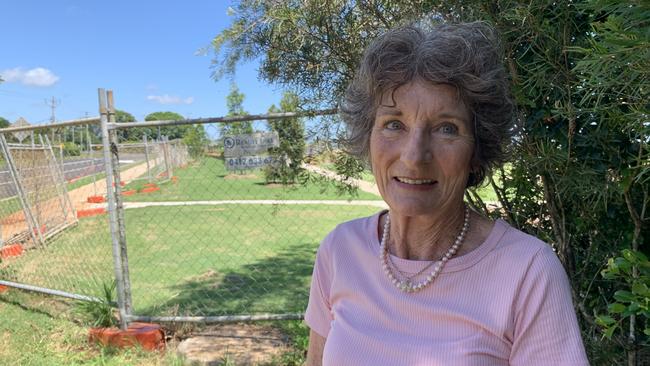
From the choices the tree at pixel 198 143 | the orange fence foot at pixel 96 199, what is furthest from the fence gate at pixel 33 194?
the tree at pixel 198 143

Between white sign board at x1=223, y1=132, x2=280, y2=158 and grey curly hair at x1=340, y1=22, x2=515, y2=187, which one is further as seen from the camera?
white sign board at x1=223, y1=132, x2=280, y2=158

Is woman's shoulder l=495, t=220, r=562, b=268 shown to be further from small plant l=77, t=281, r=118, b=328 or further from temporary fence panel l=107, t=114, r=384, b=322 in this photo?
→ small plant l=77, t=281, r=118, b=328

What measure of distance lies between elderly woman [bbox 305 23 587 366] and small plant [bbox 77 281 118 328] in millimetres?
3819

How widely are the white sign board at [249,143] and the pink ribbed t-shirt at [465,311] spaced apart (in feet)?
8.49

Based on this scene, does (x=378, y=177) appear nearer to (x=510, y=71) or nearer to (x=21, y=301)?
(x=510, y=71)

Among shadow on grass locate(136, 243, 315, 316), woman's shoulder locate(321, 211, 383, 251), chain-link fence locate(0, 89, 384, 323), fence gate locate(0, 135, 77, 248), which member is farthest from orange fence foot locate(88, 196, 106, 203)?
woman's shoulder locate(321, 211, 383, 251)

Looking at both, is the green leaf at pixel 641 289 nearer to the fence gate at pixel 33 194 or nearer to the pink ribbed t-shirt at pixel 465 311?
the pink ribbed t-shirt at pixel 465 311

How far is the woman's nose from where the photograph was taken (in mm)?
1344

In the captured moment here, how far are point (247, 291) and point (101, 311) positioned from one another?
71.1 inches

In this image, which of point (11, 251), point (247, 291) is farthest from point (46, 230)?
point (247, 291)

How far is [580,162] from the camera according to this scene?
1798 millimetres

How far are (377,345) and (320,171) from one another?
7.81ft

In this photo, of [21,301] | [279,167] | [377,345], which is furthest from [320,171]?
[21,301]

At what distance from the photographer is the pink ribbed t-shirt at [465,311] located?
45.6 inches
